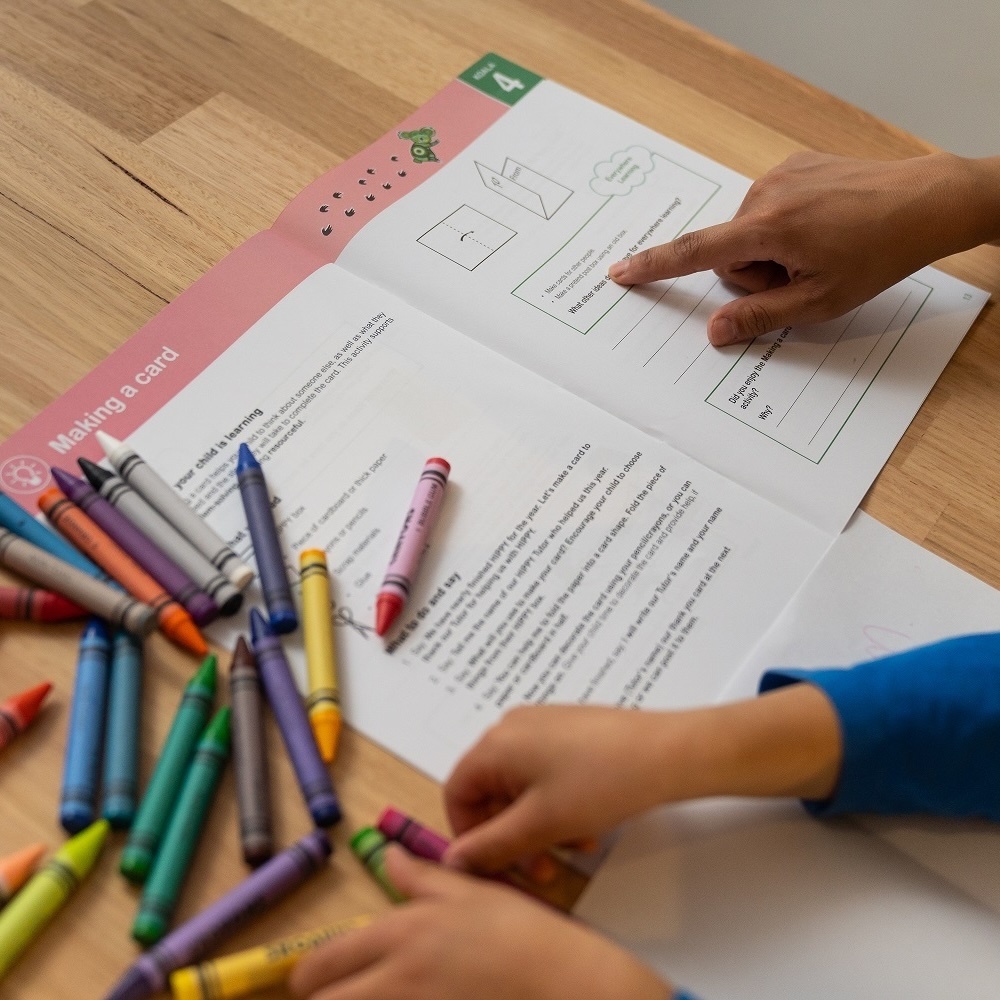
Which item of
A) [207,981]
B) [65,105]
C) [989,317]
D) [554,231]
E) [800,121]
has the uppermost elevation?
[800,121]

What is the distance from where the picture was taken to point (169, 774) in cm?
54

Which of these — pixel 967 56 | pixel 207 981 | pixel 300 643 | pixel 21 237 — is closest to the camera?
pixel 207 981

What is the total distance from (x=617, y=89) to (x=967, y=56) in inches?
36.5

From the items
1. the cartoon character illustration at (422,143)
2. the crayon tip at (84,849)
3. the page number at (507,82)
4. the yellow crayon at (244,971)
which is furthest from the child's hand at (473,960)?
the page number at (507,82)

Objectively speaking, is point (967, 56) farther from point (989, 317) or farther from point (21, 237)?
point (21, 237)

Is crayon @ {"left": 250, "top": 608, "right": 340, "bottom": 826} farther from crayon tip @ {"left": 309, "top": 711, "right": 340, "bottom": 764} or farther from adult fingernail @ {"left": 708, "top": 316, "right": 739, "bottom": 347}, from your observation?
adult fingernail @ {"left": 708, "top": 316, "right": 739, "bottom": 347}

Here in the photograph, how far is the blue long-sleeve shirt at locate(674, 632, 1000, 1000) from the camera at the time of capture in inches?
22.1

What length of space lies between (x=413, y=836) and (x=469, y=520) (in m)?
0.21

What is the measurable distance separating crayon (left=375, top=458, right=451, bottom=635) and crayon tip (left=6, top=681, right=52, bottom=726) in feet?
0.60

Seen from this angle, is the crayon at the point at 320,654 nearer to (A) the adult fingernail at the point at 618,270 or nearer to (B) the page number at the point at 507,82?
(A) the adult fingernail at the point at 618,270

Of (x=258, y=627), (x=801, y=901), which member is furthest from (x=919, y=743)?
(x=258, y=627)

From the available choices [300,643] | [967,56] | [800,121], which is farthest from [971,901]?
[967,56]

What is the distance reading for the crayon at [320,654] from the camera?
569mm

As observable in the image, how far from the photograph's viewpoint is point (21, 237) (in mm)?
769
